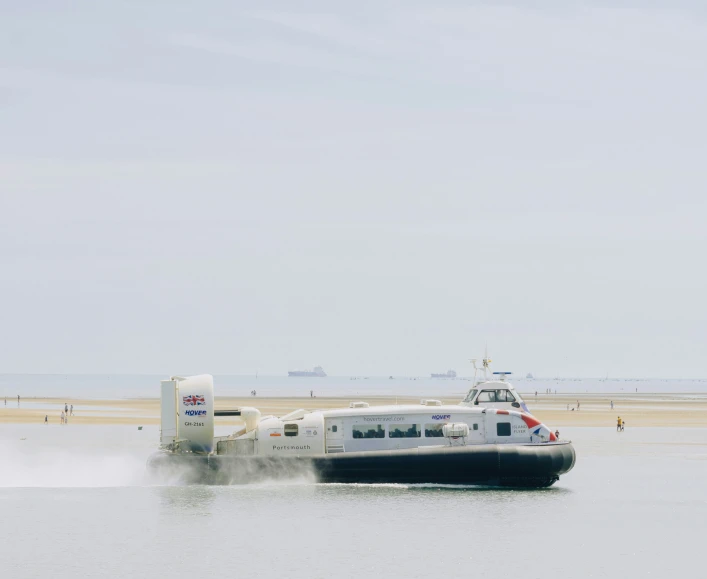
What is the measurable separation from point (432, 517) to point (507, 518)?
75.6 inches

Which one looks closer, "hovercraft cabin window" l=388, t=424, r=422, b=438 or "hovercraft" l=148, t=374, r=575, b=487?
"hovercraft" l=148, t=374, r=575, b=487

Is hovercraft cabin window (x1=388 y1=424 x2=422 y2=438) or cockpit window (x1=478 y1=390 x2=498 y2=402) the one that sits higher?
cockpit window (x1=478 y1=390 x2=498 y2=402)

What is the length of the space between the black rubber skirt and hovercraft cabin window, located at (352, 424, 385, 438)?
2.30 feet

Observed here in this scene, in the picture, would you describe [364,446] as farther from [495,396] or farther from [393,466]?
[495,396]

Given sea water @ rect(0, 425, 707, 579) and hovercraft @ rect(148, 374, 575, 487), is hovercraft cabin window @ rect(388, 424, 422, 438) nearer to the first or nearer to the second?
hovercraft @ rect(148, 374, 575, 487)

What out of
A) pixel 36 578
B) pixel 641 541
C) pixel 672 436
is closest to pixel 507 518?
pixel 641 541

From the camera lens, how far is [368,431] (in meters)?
29.8

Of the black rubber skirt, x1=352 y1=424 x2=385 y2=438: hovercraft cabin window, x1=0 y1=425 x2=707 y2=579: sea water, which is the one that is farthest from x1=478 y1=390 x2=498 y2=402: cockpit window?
x1=352 y1=424 x2=385 y2=438: hovercraft cabin window

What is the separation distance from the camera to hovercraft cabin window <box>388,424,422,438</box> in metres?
29.8

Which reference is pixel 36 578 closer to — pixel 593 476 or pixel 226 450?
pixel 226 450

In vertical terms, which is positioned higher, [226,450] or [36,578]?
[226,450]

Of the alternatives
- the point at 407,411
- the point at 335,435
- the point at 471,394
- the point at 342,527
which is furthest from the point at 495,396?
the point at 342,527

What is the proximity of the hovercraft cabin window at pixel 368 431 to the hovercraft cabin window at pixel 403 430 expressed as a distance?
0.80ft

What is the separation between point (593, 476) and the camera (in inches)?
1371
